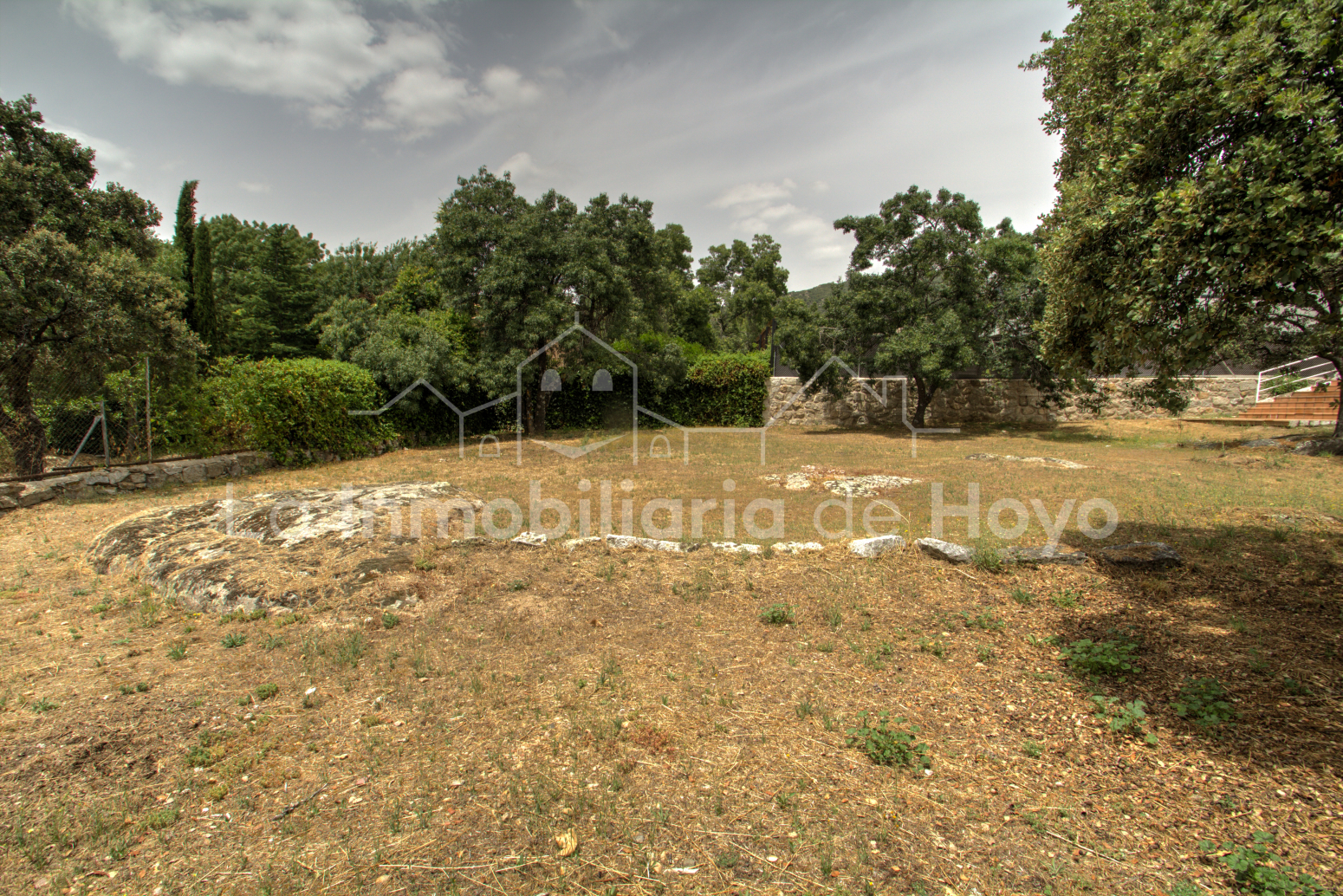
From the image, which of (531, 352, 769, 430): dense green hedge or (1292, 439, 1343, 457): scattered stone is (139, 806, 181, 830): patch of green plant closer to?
(1292, 439, 1343, 457): scattered stone

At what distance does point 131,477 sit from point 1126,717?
12.5 metres

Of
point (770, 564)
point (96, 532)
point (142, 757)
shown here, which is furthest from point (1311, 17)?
point (96, 532)

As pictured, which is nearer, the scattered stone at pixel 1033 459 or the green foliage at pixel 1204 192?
the green foliage at pixel 1204 192

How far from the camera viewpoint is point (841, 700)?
11.3 ft

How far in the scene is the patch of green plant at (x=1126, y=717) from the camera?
A: 3053 millimetres

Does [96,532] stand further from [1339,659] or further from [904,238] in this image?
[904,238]

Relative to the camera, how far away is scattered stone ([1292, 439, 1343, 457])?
10.6 m

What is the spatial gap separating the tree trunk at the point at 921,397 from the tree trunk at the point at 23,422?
63.5ft

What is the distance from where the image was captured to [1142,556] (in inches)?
207

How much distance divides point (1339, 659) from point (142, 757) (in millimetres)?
6810

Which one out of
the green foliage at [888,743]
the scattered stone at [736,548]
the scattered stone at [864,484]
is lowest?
the green foliage at [888,743]

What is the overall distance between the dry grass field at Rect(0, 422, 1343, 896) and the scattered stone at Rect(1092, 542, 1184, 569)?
0.17 meters

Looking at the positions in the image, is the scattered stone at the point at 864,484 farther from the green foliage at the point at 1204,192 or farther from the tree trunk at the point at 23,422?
the tree trunk at the point at 23,422

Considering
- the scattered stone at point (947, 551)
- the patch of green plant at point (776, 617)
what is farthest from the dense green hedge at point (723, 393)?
the patch of green plant at point (776, 617)
